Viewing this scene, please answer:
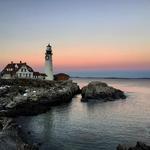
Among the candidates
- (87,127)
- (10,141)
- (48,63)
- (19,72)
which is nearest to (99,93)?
(48,63)

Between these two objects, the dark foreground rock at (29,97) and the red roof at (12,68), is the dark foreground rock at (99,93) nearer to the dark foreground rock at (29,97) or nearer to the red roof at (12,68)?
the dark foreground rock at (29,97)

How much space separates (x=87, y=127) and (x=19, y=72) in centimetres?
5577

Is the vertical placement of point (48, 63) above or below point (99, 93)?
above

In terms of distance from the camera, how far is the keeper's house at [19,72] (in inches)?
3989

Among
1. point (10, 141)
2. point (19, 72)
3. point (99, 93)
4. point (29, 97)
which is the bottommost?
point (10, 141)

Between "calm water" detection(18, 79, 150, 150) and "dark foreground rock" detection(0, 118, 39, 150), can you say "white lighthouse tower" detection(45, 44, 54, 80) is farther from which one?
"dark foreground rock" detection(0, 118, 39, 150)

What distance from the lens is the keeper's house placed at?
332 feet

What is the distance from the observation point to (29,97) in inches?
2785

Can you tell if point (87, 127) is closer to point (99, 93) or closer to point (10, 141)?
point (10, 141)

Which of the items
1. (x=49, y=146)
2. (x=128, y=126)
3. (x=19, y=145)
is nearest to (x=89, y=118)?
(x=128, y=126)

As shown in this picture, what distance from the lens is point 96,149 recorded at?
124 feet

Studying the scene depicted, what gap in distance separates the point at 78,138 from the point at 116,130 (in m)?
7.93

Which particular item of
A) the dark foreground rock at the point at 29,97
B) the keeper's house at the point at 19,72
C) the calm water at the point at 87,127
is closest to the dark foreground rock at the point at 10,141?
the calm water at the point at 87,127

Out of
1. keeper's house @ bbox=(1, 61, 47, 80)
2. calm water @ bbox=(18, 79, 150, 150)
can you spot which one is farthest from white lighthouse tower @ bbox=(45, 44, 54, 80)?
calm water @ bbox=(18, 79, 150, 150)
